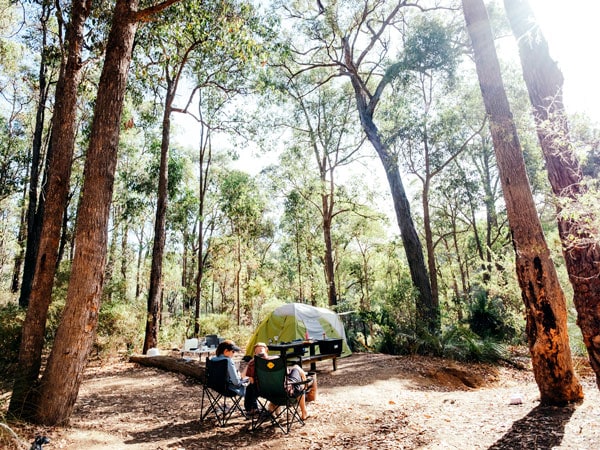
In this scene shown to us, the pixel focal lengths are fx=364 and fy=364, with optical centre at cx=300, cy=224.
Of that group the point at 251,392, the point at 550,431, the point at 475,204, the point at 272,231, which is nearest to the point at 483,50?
the point at 550,431

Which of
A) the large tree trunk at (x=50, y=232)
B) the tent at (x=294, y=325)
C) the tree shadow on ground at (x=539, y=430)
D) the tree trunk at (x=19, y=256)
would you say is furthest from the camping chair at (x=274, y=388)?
the tree trunk at (x=19, y=256)

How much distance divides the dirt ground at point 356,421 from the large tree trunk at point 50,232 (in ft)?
1.86

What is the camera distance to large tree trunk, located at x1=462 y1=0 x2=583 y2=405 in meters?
4.46

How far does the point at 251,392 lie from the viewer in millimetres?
Result: 4754

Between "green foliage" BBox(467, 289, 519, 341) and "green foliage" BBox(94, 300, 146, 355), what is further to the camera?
"green foliage" BBox(467, 289, 519, 341)

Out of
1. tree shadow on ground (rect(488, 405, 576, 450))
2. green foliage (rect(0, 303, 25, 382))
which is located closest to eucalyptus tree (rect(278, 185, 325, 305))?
green foliage (rect(0, 303, 25, 382))

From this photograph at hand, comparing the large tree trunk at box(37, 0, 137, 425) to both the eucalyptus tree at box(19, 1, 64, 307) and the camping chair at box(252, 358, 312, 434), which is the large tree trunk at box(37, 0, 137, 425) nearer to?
the camping chair at box(252, 358, 312, 434)

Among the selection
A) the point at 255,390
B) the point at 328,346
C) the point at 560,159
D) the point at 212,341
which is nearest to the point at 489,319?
the point at 328,346

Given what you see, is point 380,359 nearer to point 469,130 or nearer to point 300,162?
point 469,130

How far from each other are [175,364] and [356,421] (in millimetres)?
5051

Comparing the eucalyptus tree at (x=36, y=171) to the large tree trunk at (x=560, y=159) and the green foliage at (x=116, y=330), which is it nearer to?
the green foliage at (x=116, y=330)

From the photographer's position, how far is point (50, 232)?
181 inches

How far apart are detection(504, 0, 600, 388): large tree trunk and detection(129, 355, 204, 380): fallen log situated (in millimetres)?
6313

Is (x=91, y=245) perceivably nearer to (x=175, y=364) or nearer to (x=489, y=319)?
(x=175, y=364)
